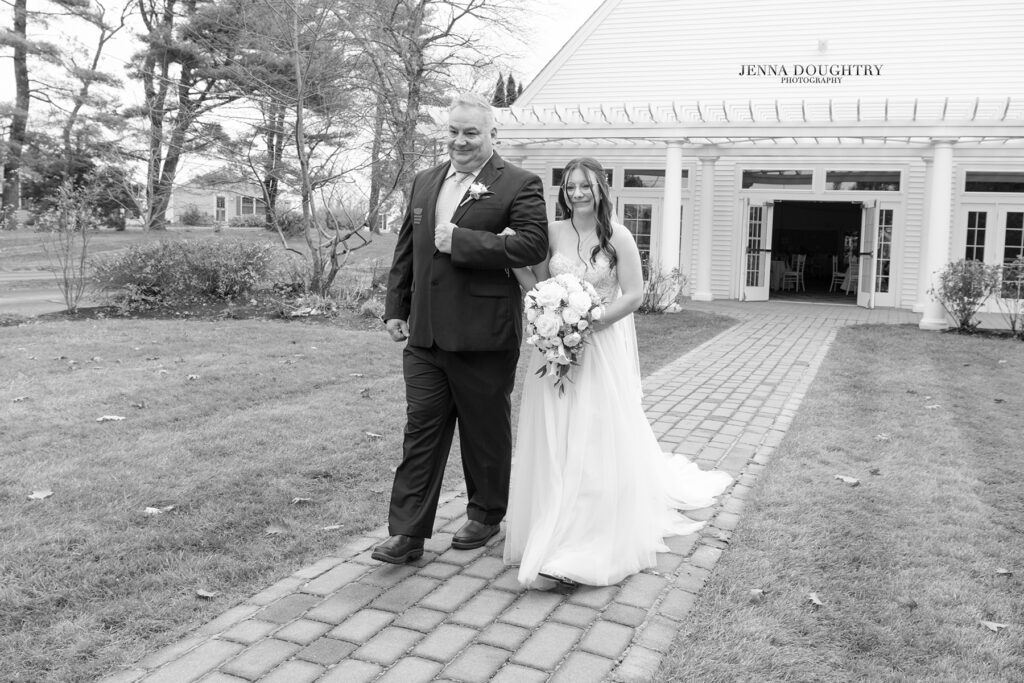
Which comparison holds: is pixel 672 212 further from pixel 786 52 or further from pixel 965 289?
pixel 786 52

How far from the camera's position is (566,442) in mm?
4023

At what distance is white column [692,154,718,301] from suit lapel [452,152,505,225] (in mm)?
15019

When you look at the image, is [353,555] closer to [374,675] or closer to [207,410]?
[374,675]

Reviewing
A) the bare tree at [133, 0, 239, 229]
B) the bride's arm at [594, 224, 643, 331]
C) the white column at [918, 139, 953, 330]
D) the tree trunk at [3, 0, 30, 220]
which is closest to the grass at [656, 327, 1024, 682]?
the bride's arm at [594, 224, 643, 331]

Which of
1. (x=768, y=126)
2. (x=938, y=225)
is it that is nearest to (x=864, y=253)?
(x=938, y=225)

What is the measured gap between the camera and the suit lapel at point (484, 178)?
156 inches

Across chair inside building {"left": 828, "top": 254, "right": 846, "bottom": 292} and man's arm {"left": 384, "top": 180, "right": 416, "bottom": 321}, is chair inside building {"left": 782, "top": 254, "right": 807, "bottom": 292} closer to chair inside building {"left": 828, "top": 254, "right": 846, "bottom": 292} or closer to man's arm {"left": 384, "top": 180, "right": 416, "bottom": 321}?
chair inside building {"left": 828, "top": 254, "right": 846, "bottom": 292}

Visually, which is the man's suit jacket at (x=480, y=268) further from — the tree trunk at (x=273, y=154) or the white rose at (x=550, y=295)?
the tree trunk at (x=273, y=154)

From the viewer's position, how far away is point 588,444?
3961mm

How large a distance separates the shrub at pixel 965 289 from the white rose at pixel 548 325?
11.7 meters

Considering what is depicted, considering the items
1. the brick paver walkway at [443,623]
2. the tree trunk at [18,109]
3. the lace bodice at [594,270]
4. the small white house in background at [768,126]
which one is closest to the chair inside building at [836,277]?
the small white house in background at [768,126]

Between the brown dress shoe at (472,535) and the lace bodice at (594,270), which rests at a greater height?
the lace bodice at (594,270)

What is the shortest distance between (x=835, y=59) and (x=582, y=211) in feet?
54.2

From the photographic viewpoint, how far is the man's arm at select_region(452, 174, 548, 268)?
3.77 m
